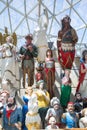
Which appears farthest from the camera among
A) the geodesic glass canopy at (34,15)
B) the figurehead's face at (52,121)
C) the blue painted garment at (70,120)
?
the geodesic glass canopy at (34,15)

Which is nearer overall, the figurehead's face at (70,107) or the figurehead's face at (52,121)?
the figurehead's face at (52,121)

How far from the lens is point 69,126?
469 inches

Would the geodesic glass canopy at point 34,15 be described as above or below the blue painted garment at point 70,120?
above

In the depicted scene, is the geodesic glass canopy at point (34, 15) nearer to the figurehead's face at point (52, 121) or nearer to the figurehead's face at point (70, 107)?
the figurehead's face at point (70, 107)

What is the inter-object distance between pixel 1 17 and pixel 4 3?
65 cm

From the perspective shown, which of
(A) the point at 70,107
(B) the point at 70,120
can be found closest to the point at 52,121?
(B) the point at 70,120

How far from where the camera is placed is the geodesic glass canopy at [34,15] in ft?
81.4

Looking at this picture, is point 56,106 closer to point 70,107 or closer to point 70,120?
point 70,107

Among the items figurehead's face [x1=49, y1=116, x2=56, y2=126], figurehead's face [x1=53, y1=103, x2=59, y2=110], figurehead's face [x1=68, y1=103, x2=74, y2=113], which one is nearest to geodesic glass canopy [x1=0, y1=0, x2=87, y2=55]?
figurehead's face [x1=53, y1=103, x2=59, y2=110]

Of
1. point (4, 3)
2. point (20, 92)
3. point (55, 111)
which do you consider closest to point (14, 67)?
point (20, 92)

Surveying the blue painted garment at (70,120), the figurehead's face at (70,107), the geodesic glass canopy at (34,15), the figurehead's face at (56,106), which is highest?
the geodesic glass canopy at (34,15)

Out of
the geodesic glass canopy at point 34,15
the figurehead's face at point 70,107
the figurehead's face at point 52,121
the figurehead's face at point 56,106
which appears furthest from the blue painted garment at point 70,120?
the geodesic glass canopy at point 34,15

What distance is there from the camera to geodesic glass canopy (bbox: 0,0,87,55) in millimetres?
24812

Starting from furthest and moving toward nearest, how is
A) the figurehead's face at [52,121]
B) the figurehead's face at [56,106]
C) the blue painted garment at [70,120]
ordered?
the figurehead's face at [56,106], the blue painted garment at [70,120], the figurehead's face at [52,121]
